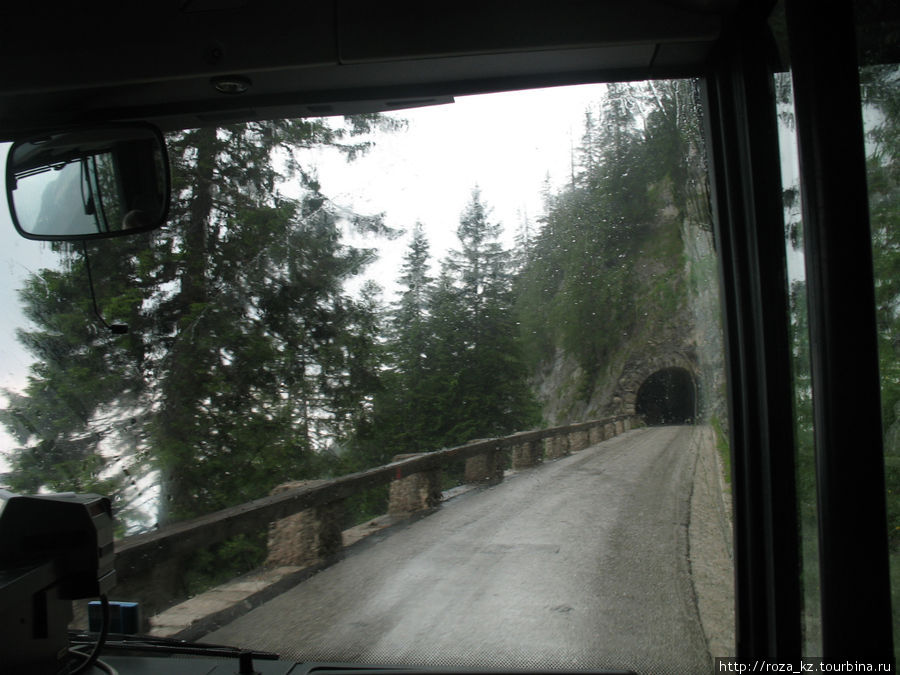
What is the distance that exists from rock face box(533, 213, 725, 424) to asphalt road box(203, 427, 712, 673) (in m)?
0.13

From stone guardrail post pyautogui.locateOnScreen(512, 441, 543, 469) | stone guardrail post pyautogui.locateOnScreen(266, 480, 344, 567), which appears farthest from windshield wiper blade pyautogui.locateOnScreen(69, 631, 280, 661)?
stone guardrail post pyautogui.locateOnScreen(512, 441, 543, 469)

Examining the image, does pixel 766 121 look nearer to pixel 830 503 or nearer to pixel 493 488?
pixel 830 503

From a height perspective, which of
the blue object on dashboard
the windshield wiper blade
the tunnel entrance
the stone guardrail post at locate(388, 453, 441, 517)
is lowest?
the windshield wiper blade

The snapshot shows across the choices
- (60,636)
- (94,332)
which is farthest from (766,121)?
(94,332)

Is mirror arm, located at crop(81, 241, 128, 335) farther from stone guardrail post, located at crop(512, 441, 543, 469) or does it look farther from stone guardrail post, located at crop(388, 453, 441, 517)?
stone guardrail post, located at crop(512, 441, 543, 469)

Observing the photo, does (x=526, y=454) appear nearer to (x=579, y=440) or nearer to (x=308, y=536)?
(x=579, y=440)

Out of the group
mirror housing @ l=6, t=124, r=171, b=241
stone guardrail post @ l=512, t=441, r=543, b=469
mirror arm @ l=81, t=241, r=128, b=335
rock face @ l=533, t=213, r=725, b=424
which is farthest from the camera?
mirror arm @ l=81, t=241, r=128, b=335

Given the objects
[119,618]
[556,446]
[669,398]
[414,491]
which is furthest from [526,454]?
[119,618]

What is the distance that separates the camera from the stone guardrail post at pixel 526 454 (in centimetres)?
268

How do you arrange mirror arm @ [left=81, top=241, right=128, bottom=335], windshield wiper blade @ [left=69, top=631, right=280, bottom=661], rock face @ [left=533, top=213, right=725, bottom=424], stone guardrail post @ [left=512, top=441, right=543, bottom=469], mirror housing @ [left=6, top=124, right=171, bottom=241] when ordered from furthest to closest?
1. mirror arm @ [left=81, top=241, right=128, bottom=335]
2. stone guardrail post @ [left=512, top=441, right=543, bottom=469]
3. mirror housing @ [left=6, top=124, right=171, bottom=241]
4. rock face @ [left=533, top=213, right=725, bottom=424]
5. windshield wiper blade @ [left=69, top=631, right=280, bottom=661]

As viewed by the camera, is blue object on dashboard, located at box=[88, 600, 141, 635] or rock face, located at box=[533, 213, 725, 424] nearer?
blue object on dashboard, located at box=[88, 600, 141, 635]

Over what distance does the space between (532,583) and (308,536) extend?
912 millimetres

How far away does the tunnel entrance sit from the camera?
249 centimetres

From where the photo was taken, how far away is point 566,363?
2658 millimetres
